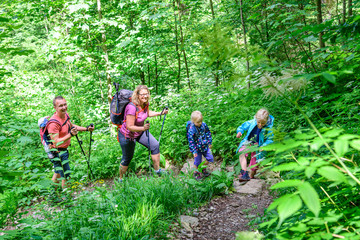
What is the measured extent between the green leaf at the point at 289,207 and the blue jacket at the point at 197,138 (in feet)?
13.6

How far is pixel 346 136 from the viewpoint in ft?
3.16

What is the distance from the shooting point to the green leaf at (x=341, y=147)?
0.88m

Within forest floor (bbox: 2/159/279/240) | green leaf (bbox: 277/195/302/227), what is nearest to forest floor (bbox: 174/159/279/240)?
forest floor (bbox: 2/159/279/240)

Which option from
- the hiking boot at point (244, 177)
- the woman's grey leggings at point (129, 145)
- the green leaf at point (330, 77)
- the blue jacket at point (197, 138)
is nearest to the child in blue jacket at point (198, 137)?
the blue jacket at point (197, 138)

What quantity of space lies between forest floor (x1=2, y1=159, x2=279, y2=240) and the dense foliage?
27cm

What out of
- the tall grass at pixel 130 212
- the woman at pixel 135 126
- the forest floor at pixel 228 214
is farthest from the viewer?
the woman at pixel 135 126

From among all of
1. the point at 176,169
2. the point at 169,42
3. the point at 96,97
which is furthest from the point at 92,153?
the point at 169,42

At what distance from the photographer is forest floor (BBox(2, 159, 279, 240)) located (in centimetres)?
319

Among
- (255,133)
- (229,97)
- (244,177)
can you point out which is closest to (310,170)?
(255,133)

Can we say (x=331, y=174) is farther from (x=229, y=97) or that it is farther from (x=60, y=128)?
(x=229, y=97)

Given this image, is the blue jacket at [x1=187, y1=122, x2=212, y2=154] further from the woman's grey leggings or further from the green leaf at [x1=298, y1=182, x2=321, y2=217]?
the green leaf at [x1=298, y1=182, x2=321, y2=217]

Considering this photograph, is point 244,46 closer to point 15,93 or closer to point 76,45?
point 76,45

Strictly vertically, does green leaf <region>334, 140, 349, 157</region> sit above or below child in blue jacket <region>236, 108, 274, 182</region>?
above

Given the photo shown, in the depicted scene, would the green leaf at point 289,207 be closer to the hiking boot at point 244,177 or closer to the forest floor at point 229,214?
the forest floor at point 229,214
